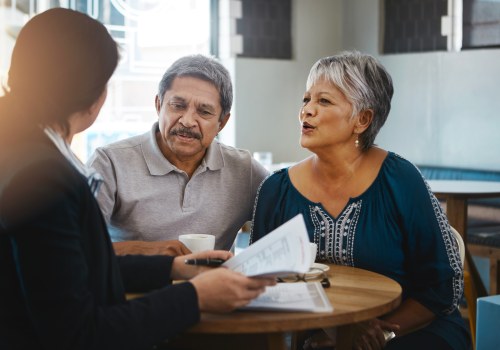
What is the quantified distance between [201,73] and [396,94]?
163 inches

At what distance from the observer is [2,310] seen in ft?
4.21

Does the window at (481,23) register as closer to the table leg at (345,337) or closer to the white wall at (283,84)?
the white wall at (283,84)

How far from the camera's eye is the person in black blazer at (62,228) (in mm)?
1225

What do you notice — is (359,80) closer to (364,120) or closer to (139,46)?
(364,120)

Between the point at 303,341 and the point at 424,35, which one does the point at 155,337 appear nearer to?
the point at 303,341

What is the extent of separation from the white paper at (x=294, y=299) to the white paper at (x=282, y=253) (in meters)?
0.08

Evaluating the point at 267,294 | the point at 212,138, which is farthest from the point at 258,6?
the point at 267,294

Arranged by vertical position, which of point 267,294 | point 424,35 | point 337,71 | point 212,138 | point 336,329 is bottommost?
point 336,329

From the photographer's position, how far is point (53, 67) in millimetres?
1312

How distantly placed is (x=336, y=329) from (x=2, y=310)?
2.92ft

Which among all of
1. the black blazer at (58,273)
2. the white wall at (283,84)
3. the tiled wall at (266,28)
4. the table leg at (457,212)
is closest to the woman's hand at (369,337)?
the black blazer at (58,273)

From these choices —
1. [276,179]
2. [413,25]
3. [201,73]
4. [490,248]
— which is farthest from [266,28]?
[276,179]

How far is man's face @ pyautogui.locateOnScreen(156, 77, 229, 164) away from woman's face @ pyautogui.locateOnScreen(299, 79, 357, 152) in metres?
0.32

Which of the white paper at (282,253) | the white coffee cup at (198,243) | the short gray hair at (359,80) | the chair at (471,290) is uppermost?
the short gray hair at (359,80)
